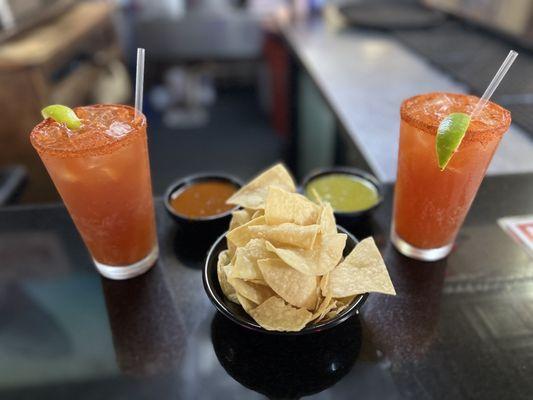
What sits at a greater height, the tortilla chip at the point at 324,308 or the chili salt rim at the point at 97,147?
the chili salt rim at the point at 97,147

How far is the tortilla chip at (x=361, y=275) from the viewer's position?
0.66 m

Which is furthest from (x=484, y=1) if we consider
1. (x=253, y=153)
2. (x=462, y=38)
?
(x=253, y=153)

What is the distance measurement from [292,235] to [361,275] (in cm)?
12

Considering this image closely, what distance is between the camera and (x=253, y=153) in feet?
10.9

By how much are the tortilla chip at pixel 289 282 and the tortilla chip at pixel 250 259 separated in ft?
0.05

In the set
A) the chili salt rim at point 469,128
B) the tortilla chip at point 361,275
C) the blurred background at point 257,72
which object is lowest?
the blurred background at point 257,72

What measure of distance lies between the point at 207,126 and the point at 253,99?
0.65 meters

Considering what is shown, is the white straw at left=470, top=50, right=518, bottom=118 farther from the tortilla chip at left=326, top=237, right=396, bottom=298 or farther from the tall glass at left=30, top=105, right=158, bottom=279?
the tall glass at left=30, top=105, right=158, bottom=279

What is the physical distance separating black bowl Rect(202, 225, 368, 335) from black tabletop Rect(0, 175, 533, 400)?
0.25ft

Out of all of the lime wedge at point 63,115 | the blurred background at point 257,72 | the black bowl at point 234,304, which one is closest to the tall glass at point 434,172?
the black bowl at point 234,304

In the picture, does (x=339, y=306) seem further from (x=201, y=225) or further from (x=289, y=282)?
(x=201, y=225)

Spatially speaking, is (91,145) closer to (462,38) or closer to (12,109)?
(12,109)

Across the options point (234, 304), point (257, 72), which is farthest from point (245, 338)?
point (257, 72)

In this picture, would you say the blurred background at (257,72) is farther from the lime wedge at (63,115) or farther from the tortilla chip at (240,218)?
the lime wedge at (63,115)
